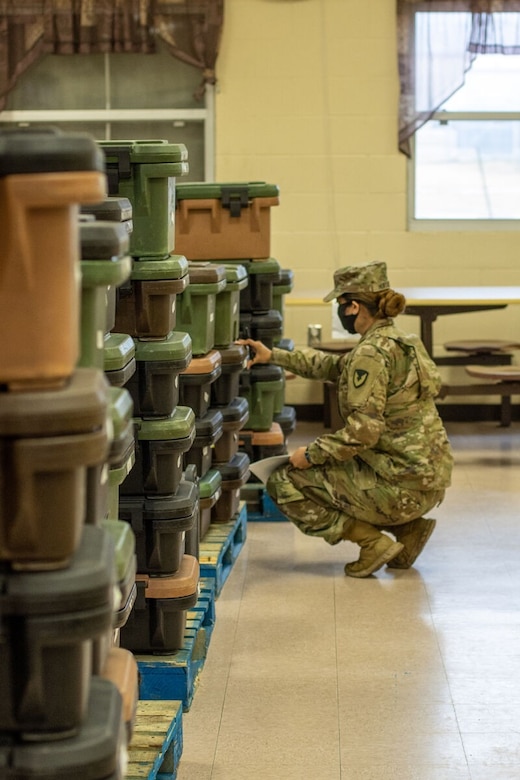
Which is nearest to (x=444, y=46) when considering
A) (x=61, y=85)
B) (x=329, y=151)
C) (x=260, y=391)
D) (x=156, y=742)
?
(x=329, y=151)

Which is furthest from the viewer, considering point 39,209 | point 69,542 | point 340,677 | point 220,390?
point 220,390

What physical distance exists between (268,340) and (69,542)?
4.17 m

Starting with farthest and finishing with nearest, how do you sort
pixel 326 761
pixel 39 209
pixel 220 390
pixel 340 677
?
pixel 220 390
pixel 340 677
pixel 326 761
pixel 39 209

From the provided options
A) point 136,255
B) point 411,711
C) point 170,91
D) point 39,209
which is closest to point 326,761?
point 411,711

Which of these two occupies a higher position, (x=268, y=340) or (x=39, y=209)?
(x=39, y=209)

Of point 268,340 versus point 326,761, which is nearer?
point 326,761

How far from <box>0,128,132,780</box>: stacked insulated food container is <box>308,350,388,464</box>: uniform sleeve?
2.95 meters

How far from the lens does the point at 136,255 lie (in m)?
3.88

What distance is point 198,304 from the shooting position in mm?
4645

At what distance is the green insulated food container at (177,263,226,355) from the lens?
4613mm

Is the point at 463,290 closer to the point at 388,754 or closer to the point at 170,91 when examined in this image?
the point at 170,91

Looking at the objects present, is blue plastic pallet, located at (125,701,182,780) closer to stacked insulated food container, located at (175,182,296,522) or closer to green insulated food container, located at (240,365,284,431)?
stacked insulated food container, located at (175,182,296,522)

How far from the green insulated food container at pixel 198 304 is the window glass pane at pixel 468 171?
439cm

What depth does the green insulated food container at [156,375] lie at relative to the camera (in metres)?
3.81
